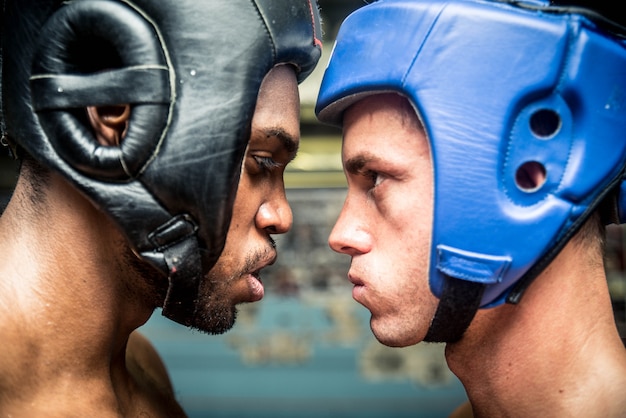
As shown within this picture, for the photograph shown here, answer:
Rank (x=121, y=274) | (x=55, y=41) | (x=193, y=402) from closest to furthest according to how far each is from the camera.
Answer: (x=55, y=41) → (x=121, y=274) → (x=193, y=402)

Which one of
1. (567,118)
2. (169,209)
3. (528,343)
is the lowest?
(528,343)

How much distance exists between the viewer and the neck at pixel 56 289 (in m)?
2.10

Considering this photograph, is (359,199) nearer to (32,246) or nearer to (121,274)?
(121,274)

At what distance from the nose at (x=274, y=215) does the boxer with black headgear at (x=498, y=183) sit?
0.34 metres

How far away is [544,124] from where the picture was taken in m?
2.08

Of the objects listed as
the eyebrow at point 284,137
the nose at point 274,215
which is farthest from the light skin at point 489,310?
the nose at point 274,215

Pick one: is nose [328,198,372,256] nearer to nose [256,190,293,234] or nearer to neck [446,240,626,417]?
nose [256,190,293,234]

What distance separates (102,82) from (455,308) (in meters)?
1.27

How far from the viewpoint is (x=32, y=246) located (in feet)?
7.07

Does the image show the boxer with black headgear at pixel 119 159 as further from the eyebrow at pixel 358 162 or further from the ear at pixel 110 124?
the eyebrow at pixel 358 162

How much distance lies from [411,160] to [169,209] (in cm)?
77

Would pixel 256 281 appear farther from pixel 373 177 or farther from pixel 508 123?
pixel 508 123

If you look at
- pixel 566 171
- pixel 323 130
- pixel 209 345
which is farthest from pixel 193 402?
pixel 566 171

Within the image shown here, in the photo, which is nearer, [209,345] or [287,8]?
[287,8]
